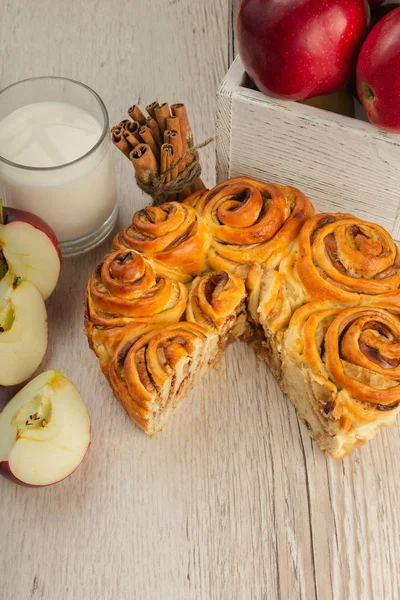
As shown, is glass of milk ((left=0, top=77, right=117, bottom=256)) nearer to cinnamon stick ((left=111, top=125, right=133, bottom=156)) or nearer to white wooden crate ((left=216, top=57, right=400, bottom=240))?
cinnamon stick ((left=111, top=125, right=133, bottom=156))

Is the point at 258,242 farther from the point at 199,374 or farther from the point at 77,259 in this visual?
the point at 77,259

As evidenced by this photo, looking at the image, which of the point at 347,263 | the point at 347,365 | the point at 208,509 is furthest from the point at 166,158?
the point at 208,509

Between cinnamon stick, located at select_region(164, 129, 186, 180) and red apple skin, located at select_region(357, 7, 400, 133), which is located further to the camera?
cinnamon stick, located at select_region(164, 129, 186, 180)

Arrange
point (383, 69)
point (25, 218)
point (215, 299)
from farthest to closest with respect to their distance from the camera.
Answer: point (25, 218) < point (215, 299) < point (383, 69)

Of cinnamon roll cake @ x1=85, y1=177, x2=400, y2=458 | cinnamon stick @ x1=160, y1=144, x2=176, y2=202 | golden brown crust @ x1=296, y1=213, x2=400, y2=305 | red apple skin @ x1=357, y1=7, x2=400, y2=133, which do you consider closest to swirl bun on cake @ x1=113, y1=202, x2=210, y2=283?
cinnamon roll cake @ x1=85, y1=177, x2=400, y2=458

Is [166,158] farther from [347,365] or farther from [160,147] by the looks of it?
[347,365]

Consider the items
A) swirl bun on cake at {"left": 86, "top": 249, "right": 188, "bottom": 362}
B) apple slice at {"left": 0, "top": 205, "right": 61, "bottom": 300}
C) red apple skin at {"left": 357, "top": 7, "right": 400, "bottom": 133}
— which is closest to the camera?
red apple skin at {"left": 357, "top": 7, "right": 400, "bottom": 133}
